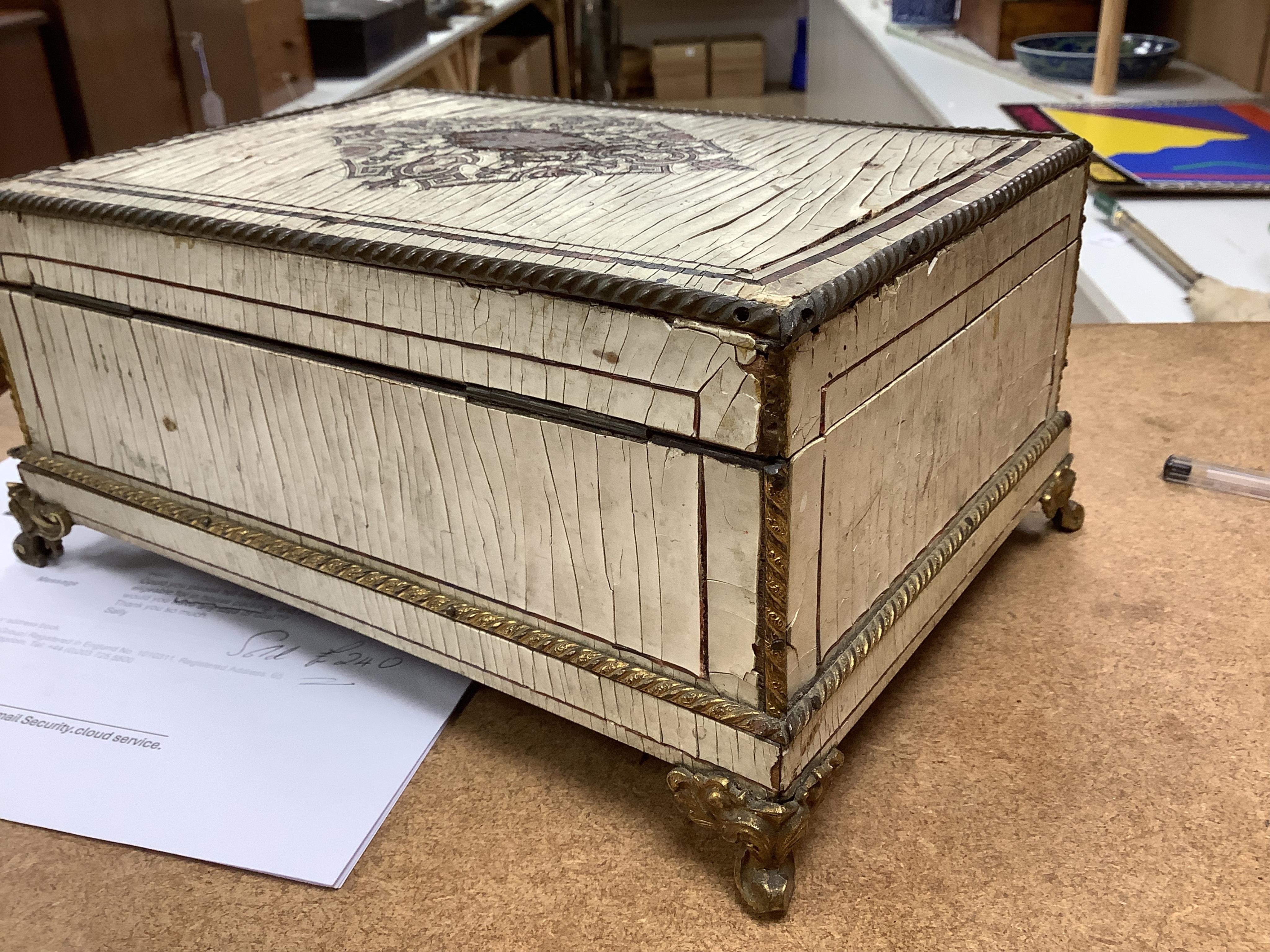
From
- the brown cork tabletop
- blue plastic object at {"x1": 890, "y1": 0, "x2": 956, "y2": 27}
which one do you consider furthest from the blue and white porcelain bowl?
the brown cork tabletop

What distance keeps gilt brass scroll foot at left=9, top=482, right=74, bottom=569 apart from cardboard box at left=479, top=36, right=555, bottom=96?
92.4 inches

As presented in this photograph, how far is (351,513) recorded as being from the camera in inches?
24.9

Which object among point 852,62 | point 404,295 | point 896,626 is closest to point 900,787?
point 896,626

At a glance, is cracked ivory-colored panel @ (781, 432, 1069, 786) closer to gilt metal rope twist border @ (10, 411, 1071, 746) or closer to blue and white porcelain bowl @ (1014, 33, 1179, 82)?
gilt metal rope twist border @ (10, 411, 1071, 746)

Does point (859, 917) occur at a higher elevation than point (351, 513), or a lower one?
lower

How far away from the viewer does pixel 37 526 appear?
0.83m

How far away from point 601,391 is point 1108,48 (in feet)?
5.37

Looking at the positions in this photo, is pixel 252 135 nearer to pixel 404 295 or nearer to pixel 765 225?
pixel 404 295

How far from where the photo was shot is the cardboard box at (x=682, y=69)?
3.92 meters

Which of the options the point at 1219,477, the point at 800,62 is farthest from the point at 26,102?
the point at 800,62

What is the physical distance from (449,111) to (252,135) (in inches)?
6.6

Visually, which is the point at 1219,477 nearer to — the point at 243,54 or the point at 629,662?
the point at 629,662

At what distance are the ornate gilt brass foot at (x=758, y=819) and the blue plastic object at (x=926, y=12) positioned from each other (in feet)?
8.16

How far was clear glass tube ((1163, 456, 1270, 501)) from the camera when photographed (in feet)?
2.79
